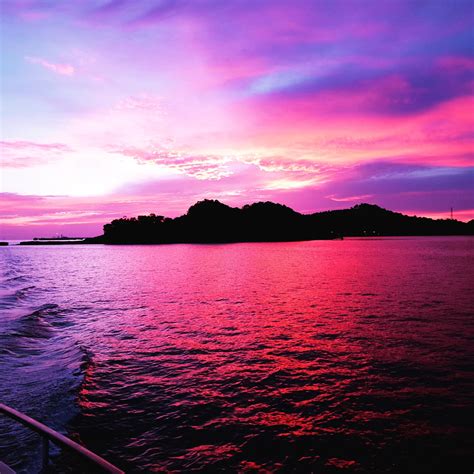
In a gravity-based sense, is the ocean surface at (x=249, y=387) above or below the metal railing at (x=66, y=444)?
below

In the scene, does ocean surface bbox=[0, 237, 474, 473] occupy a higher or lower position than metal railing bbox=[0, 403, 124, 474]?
lower

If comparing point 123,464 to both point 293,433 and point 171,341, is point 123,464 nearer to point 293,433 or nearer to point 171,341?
point 293,433

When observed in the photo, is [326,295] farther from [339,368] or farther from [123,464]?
[123,464]

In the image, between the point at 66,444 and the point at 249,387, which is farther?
the point at 249,387

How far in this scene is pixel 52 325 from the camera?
30234 mm

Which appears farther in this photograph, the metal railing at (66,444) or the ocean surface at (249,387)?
the ocean surface at (249,387)

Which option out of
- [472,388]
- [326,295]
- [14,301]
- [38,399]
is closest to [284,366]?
[472,388]

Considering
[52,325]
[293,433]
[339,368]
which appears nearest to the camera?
[293,433]

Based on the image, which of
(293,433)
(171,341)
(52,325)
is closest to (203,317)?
(171,341)

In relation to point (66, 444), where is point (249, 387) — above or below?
below

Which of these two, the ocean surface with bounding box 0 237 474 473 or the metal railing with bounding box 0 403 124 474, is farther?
the ocean surface with bounding box 0 237 474 473

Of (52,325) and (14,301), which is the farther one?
(14,301)

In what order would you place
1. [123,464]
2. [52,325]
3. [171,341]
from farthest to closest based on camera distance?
[52,325], [171,341], [123,464]

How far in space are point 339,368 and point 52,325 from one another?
2353 cm
